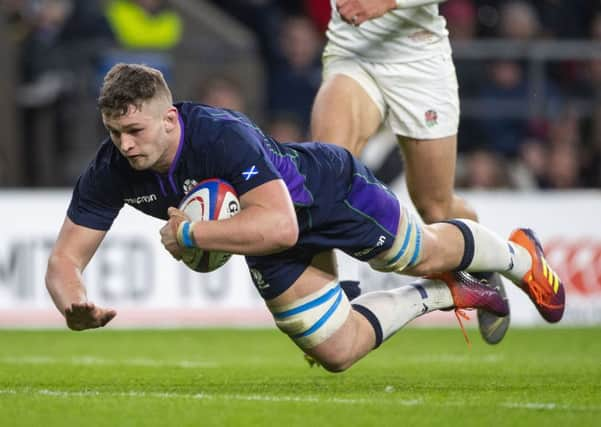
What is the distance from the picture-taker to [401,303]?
691 centimetres

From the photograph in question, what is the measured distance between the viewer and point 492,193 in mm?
12789

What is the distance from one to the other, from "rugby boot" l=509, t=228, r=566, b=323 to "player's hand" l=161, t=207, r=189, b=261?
89.9 inches

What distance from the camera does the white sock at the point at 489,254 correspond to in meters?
6.84

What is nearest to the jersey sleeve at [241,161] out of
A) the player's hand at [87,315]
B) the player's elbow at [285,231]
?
the player's elbow at [285,231]

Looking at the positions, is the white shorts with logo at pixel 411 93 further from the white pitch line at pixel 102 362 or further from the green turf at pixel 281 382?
the white pitch line at pixel 102 362

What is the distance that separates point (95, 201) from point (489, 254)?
2065 mm

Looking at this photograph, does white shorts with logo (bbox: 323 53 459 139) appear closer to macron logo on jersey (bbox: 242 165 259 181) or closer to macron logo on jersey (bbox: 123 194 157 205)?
macron logo on jersey (bbox: 123 194 157 205)

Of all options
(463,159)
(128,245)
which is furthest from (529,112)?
(128,245)

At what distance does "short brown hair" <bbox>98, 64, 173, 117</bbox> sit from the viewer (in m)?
5.68

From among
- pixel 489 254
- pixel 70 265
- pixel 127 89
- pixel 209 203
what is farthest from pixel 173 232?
pixel 489 254

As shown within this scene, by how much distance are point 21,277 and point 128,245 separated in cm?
98

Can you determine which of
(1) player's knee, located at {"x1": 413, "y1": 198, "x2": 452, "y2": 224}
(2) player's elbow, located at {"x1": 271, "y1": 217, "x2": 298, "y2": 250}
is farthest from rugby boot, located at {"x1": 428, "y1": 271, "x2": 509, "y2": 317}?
(2) player's elbow, located at {"x1": 271, "y1": 217, "x2": 298, "y2": 250}

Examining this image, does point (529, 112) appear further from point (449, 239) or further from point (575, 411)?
point (575, 411)

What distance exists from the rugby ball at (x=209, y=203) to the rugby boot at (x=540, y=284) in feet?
6.88
